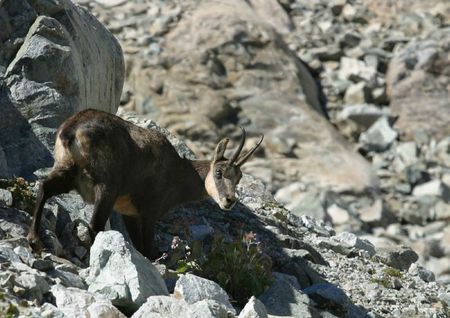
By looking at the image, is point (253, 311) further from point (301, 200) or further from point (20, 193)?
point (301, 200)

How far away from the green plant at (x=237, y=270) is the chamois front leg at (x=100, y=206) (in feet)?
4.22

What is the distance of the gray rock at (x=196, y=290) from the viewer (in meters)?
9.13

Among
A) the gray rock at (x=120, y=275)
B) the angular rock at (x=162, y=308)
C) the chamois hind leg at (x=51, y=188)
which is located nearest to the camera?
the angular rock at (x=162, y=308)

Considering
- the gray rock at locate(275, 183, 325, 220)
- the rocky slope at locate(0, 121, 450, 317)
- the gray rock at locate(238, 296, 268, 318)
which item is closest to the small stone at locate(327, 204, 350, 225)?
the gray rock at locate(275, 183, 325, 220)

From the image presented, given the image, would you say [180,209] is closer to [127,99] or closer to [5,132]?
[5,132]

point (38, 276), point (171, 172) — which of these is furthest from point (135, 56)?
point (38, 276)

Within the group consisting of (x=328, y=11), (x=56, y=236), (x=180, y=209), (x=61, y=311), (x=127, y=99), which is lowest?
(x=328, y=11)

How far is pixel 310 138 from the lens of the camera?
28.6 m

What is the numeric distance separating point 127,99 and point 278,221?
1463 centimetres

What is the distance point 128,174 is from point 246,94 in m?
19.0

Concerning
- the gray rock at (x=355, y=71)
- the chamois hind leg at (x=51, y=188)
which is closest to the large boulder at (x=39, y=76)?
the chamois hind leg at (x=51, y=188)

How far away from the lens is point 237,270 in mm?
10820

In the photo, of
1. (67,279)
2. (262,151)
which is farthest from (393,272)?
(262,151)

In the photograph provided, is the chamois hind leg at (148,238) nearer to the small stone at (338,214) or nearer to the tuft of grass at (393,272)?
the tuft of grass at (393,272)
